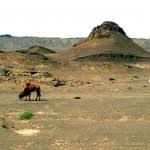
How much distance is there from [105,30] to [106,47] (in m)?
13.0

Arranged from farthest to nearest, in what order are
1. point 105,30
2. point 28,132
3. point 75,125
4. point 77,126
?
point 105,30, point 75,125, point 77,126, point 28,132

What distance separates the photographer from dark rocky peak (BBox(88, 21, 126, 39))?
150 meters

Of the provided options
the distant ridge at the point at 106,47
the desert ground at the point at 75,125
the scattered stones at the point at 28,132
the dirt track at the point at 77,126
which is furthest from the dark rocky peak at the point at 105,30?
the scattered stones at the point at 28,132

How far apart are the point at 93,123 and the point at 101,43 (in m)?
119

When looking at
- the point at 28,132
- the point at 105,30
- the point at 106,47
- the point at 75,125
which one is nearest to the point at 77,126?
the point at 75,125

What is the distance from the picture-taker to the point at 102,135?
2197 centimetres

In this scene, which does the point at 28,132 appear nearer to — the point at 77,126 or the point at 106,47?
the point at 77,126

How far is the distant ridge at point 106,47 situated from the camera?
429 feet

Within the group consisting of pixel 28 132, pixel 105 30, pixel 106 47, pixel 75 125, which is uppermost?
pixel 105 30

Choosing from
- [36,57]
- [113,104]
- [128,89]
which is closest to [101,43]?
[36,57]

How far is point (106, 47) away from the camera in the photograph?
13988 centimetres

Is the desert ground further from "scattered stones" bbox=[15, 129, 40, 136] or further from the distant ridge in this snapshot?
the distant ridge

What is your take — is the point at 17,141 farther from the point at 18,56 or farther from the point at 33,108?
the point at 18,56

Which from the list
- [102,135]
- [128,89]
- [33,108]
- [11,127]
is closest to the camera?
[102,135]
